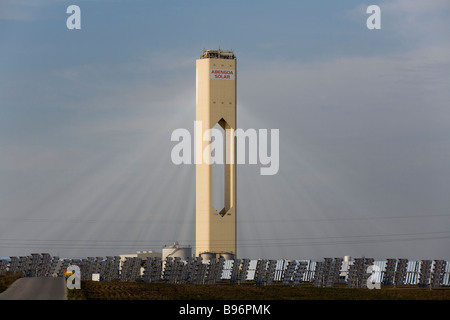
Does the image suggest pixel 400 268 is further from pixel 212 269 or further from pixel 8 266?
pixel 8 266

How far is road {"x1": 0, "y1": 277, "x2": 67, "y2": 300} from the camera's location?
177ft

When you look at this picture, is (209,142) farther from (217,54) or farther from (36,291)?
(36,291)

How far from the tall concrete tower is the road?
68780mm

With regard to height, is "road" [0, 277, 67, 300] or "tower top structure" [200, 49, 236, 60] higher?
"tower top structure" [200, 49, 236, 60]

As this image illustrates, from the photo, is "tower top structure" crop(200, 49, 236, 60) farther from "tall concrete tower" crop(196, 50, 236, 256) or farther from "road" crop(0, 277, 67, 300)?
"road" crop(0, 277, 67, 300)

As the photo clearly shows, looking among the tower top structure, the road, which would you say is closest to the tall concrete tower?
the tower top structure

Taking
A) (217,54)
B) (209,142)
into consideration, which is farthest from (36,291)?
(217,54)

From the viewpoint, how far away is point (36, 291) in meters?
60.5

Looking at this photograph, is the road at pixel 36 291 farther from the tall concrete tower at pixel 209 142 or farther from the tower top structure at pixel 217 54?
the tower top structure at pixel 217 54

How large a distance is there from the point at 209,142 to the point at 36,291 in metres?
82.1

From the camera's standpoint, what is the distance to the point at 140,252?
6142 inches

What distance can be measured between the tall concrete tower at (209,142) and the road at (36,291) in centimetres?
6878
